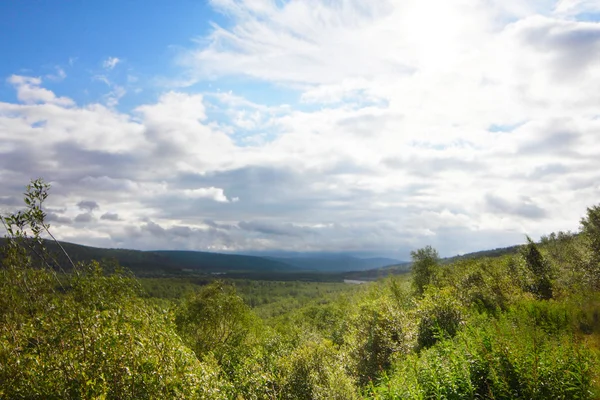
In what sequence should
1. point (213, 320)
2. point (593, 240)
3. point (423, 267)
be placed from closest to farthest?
point (213, 320) < point (593, 240) < point (423, 267)

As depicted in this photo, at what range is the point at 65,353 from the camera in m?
13.7

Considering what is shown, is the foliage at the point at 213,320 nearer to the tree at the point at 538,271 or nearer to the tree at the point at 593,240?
the tree at the point at 538,271

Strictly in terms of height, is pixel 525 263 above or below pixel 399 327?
above

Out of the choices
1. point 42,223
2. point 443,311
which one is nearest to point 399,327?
point 443,311

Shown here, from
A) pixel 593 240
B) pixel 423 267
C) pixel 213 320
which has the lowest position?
pixel 213 320

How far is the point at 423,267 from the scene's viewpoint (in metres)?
81.9

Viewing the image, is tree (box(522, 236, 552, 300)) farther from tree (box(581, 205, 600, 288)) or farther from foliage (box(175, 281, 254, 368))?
foliage (box(175, 281, 254, 368))

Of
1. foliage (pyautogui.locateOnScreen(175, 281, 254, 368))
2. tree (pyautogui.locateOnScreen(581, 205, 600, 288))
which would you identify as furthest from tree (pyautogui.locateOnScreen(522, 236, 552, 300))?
foliage (pyautogui.locateOnScreen(175, 281, 254, 368))

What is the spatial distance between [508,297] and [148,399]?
3970 cm

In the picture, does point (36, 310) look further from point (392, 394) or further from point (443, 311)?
point (443, 311)

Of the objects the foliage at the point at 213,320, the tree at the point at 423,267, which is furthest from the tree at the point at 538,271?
the foliage at the point at 213,320

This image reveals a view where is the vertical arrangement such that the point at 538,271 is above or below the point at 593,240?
below

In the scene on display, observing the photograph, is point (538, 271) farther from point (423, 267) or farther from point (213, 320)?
point (213, 320)

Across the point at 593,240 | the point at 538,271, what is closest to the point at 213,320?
the point at 538,271
